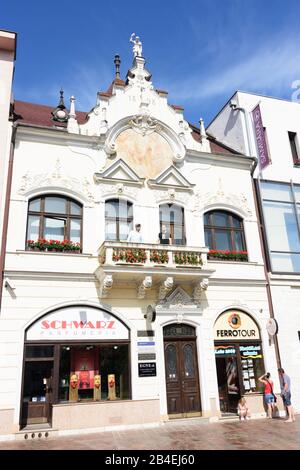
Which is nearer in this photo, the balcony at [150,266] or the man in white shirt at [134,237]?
the balcony at [150,266]

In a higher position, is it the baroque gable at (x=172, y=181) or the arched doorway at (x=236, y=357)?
the baroque gable at (x=172, y=181)

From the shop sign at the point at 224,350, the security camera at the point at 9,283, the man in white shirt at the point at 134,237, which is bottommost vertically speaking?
the shop sign at the point at 224,350

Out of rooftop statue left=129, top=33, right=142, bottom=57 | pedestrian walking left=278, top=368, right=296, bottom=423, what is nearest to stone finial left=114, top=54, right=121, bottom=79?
rooftop statue left=129, top=33, right=142, bottom=57

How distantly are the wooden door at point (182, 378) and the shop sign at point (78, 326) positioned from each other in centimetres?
191

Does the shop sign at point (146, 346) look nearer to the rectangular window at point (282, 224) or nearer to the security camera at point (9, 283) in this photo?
the security camera at point (9, 283)

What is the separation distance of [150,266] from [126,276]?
35.8 inches

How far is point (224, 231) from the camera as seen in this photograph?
16734 millimetres

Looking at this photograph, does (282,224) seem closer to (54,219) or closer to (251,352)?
(251,352)

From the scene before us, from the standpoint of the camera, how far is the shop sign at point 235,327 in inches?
589

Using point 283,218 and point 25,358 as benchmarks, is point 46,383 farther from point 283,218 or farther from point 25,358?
point 283,218

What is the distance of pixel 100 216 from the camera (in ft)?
48.1

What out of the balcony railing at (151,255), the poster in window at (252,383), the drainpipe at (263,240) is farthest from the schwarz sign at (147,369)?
the drainpipe at (263,240)

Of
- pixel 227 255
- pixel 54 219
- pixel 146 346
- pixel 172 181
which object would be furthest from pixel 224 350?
pixel 54 219
